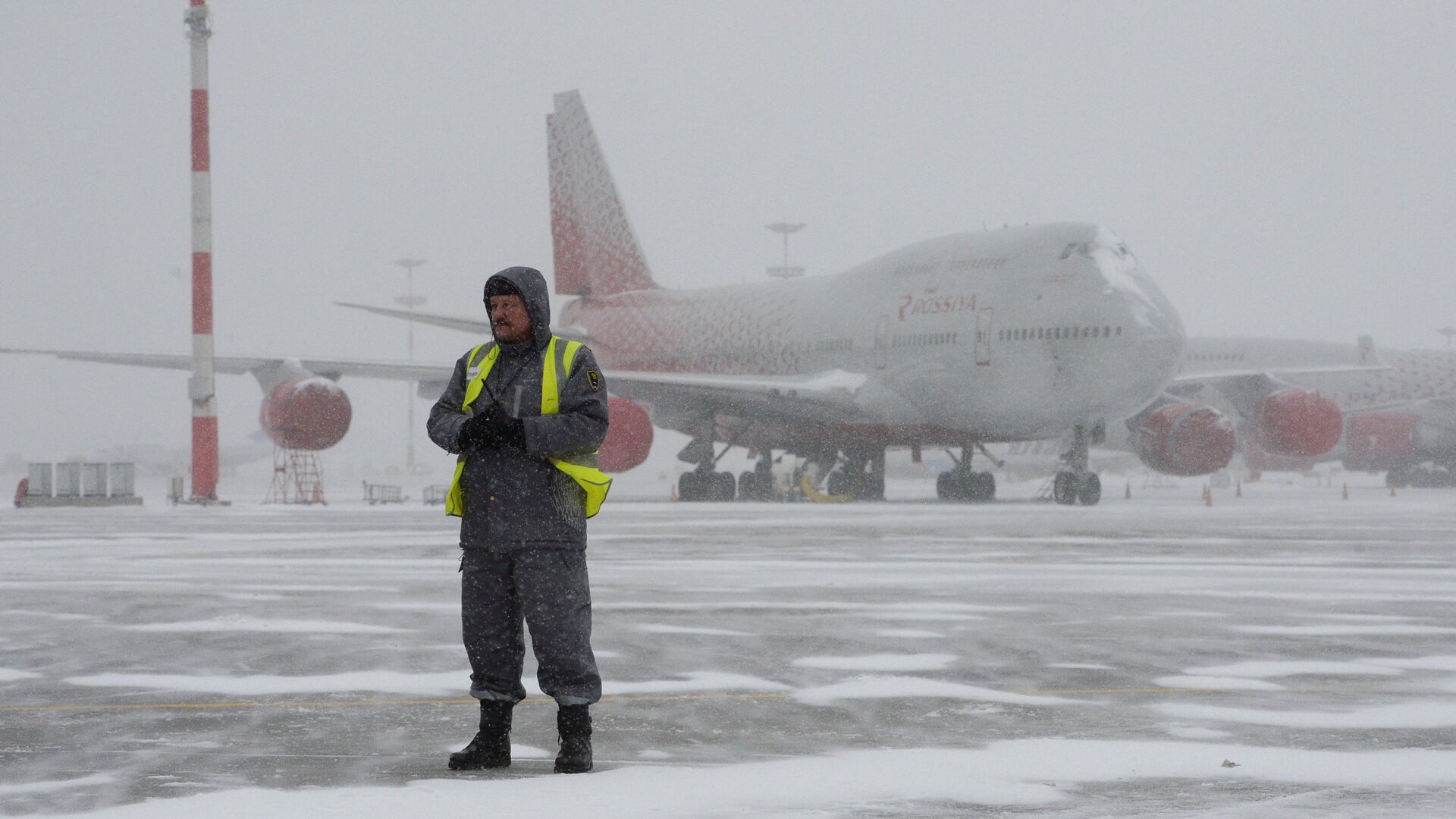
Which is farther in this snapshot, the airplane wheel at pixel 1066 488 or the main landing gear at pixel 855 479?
the main landing gear at pixel 855 479

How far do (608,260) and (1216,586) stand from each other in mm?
29735

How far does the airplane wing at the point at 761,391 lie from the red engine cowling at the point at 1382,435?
20678 mm

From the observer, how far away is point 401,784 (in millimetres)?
4602

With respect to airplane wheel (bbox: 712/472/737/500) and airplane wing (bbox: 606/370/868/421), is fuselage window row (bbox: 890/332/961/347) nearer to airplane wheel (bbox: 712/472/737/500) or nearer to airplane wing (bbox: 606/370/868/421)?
airplane wing (bbox: 606/370/868/421)

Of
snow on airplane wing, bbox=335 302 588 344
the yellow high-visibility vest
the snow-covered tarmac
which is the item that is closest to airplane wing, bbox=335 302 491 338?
snow on airplane wing, bbox=335 302 588 344

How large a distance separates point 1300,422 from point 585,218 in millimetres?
17289

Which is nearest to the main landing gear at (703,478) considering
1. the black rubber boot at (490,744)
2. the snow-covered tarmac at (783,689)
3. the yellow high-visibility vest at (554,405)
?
the snow-covered tarmac at (783,689)

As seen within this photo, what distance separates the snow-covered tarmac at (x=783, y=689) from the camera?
4.52m

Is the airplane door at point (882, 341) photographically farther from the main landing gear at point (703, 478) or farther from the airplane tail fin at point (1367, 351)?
the airplane tail fin at point (1367, 351)

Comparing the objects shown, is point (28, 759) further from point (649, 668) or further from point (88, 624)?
point (88, 624)

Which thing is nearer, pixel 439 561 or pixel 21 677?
pixel 21 677

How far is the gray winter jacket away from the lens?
513 centimetres

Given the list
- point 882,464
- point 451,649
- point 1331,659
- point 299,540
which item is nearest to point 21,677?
point 451,649

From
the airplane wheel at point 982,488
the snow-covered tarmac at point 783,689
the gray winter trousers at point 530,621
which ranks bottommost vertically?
the snow-covered tarmac at point 783,689
